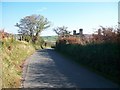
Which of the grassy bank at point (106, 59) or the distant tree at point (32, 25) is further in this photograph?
the distant tree at point (32, 25)

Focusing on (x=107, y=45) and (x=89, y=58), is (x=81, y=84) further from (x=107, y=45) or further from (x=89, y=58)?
(x=89, y=58)

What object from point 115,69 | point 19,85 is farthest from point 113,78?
point 19,85

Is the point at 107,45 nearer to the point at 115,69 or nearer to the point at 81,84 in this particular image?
the point at 115,69

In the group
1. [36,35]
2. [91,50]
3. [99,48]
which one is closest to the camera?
[99,48]

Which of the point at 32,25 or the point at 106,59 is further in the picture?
the point at 32,25

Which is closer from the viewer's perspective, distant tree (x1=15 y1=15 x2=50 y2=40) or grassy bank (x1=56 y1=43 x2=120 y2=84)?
grassy bank (x1=56 y1=43 x2=120 y2=84)

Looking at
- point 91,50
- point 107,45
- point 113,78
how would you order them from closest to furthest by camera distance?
point 113,78 < point 107,45 < point 91,50

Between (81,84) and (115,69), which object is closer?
(81,84)

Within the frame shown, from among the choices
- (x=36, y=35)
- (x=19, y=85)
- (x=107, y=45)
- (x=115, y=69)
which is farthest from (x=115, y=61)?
(x=36, y=35)

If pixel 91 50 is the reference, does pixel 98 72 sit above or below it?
below

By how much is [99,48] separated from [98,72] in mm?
1700

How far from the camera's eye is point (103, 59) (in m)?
15.3

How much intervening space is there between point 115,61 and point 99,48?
3162 millimetres

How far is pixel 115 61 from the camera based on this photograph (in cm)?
1342
